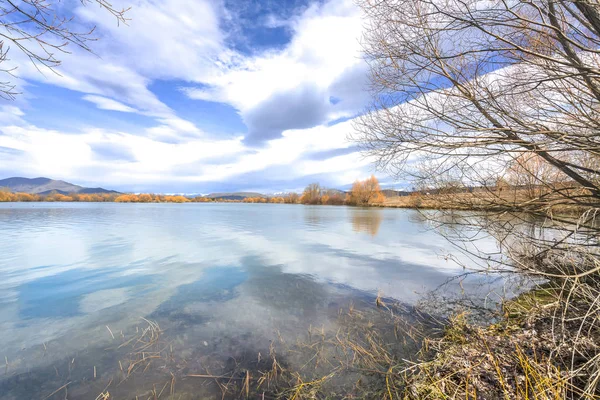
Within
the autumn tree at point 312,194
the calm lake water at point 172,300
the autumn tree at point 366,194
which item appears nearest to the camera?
the calm lake water at point 172,300

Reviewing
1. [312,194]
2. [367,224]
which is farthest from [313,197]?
[367,224]

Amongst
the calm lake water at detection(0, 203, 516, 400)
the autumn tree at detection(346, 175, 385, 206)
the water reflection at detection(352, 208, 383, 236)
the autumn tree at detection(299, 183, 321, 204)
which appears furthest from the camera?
the autumn tree at detection(299, 183, 321, 204)

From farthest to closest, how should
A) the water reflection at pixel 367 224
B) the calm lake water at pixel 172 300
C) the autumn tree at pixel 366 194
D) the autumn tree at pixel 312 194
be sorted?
the autumn tree at pixel 312 194
the autumn tree at pixel 366 194
the water reflection at pixel 367 224
the calm lake water at pixel 172 300

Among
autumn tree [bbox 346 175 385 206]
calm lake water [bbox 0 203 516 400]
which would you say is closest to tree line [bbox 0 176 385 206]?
autumn tree [bbox 346 175 385 206]

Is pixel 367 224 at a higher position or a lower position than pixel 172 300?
lower

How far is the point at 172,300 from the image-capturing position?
20.6ft

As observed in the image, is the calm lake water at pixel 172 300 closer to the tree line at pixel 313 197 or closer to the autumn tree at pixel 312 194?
the tree line at pixel 313 197

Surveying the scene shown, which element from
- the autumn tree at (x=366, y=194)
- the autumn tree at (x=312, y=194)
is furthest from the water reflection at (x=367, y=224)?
the autumn tree at (x=312, y=194)

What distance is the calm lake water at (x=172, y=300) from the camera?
3.72 m

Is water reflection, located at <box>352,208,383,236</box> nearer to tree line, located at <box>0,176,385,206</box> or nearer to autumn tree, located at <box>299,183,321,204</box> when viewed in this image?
tree line, located at <box>0,176,385,206</box>

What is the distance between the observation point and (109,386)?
341 centimetres

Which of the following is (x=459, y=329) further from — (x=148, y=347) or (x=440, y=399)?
(x=148, y=347)

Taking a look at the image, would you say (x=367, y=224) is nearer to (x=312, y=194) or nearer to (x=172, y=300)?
(x=172, y=300)

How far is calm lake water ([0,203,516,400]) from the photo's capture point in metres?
3.72
